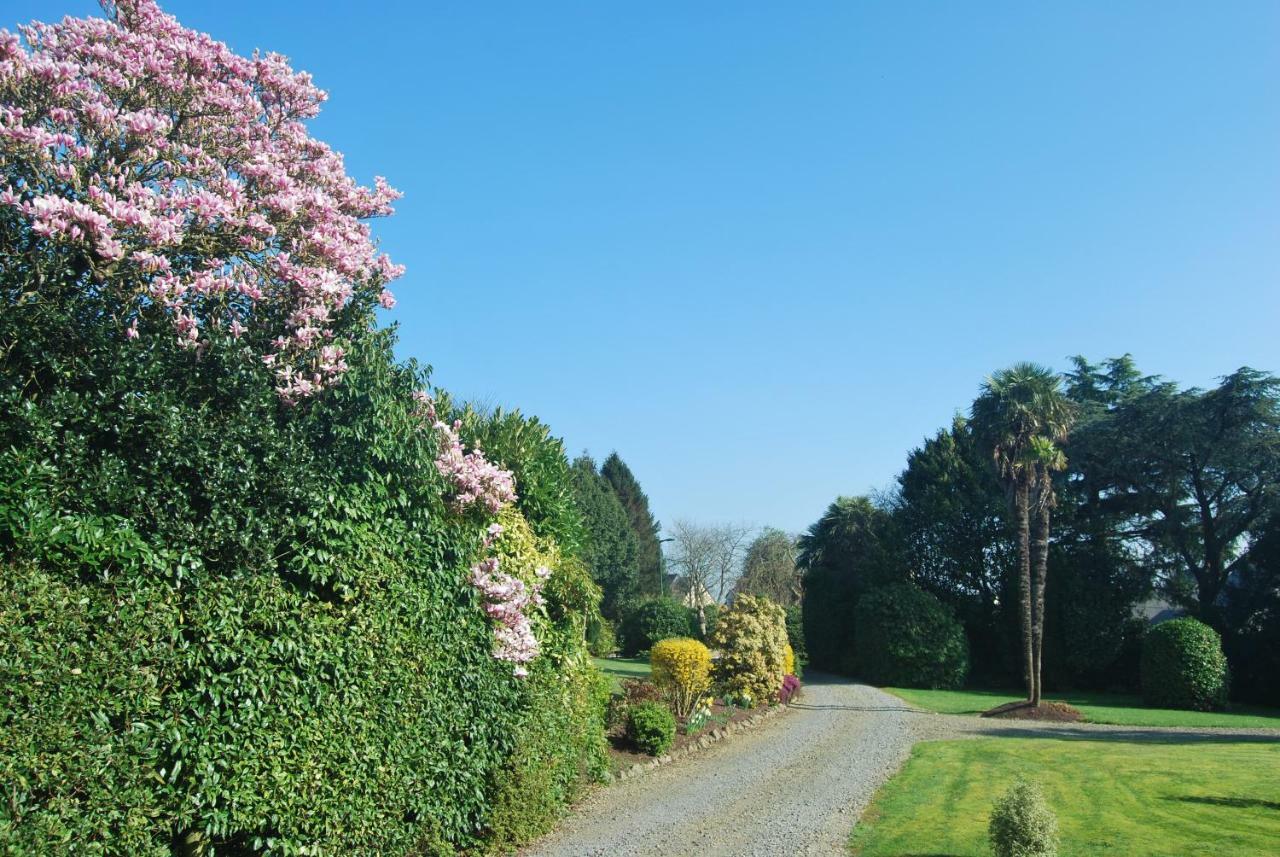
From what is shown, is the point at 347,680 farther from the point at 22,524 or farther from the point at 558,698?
the point at 558,698

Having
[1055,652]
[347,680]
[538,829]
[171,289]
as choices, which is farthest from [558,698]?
[1055,652]

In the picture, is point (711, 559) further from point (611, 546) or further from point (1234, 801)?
point (1234, 801)

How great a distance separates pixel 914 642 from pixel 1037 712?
29.0 ft

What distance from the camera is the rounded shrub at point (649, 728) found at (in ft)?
46.6

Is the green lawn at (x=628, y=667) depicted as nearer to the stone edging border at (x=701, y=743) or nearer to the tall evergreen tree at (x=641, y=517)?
the stone edging border at (x=701, y=743)

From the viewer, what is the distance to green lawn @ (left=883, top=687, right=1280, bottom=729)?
77.1 ft

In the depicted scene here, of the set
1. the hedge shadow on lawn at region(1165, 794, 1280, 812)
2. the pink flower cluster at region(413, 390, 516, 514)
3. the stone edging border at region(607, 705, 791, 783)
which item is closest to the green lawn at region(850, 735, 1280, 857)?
the hedge shadow on lawn at region(1165, 794, 1280, 812)

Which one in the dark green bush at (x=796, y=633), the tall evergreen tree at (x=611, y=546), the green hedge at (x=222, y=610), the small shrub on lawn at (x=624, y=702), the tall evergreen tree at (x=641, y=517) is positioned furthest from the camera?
the tall evergreen tree at (x=641, y=517)

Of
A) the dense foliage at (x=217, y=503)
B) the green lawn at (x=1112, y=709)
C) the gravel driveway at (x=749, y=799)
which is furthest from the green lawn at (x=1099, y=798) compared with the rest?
the green lawn at (x=1112, y=709)

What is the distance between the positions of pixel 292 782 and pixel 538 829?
4.06 meters

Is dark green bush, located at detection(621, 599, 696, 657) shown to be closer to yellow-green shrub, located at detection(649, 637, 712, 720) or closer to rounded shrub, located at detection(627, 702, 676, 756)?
yellow-green shrub, located at detection(649, 637, 712, 720)

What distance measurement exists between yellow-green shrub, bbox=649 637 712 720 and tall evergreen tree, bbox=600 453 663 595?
44.2 m

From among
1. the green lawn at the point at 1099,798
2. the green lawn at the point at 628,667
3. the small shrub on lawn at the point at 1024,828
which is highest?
the small shrub on lawn at the point at 1024,828

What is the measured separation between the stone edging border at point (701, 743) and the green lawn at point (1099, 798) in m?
3.61
